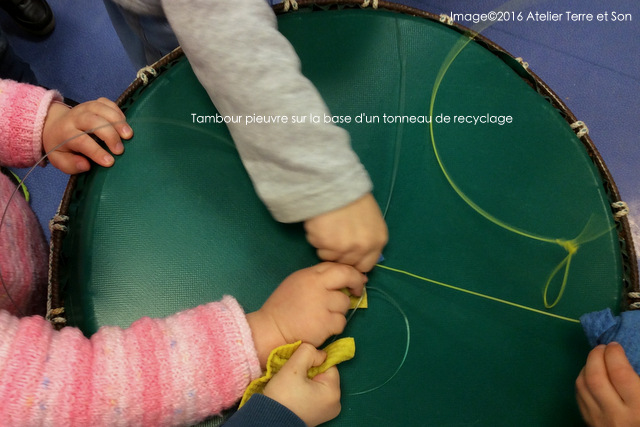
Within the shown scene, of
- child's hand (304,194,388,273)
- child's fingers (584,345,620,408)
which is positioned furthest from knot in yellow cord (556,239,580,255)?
child's hand (304,194,388,273)

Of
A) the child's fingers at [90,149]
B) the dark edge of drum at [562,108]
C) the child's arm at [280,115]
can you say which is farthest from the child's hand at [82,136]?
the dark edge of drum at [562,108]

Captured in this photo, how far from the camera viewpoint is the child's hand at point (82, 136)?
534 millimetres

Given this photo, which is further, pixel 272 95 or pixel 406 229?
pixel 406 229

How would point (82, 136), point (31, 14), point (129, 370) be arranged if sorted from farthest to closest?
point (31, 14) < point (82, 136) < point (129, 370)

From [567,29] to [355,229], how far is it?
85 centimetres

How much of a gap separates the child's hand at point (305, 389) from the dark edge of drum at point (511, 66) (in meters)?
0.25

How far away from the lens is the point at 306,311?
0.48 meters

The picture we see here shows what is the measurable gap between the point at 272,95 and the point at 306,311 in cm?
22

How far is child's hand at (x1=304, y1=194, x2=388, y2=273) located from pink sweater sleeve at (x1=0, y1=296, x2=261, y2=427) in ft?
0.37

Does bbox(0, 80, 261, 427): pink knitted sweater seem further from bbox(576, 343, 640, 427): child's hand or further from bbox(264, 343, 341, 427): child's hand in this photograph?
bbox(576, 343, 640, 427): child's hand

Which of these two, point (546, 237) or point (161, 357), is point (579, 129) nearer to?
point (546, 237)

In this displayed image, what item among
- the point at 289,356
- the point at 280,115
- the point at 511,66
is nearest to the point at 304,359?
the point at 289,356

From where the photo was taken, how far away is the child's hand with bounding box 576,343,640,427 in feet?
1.46

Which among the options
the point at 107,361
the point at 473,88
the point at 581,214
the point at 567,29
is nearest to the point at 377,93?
the point at 473,88
